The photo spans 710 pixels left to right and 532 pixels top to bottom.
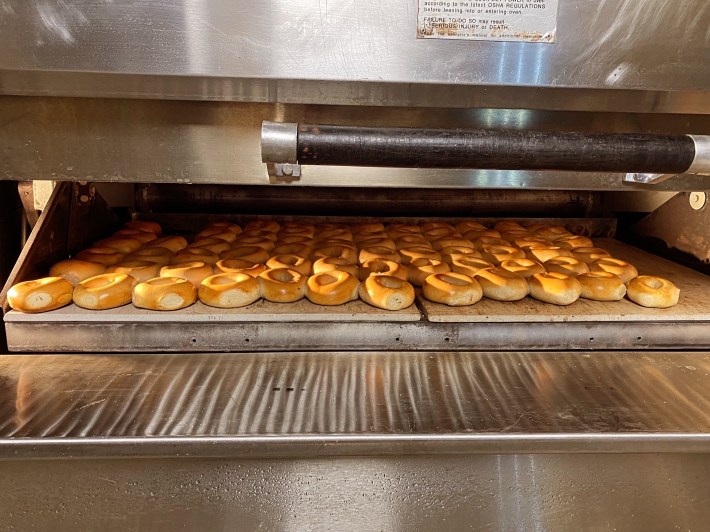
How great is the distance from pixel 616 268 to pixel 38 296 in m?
1.88

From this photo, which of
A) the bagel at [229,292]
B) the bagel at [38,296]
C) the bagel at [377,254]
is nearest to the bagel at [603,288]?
the bagel at [377,254]

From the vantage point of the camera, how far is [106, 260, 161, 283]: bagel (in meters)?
1.59

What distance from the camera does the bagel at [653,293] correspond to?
4.92ft

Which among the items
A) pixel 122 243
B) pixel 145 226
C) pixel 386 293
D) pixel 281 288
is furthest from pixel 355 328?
pixel 145 226

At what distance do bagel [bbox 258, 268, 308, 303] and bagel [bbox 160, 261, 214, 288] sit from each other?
0.21m

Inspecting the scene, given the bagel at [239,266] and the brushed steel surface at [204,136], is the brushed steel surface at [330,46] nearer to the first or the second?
the brushed steel surface at [204,136]

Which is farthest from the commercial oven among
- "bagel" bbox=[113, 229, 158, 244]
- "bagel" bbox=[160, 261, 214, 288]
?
"bagel" bbox=[113, 229, 158, 244]

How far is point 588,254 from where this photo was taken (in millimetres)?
1903

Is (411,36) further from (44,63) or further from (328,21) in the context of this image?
(44,63)

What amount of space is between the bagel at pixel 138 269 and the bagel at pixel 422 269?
89 centimetres

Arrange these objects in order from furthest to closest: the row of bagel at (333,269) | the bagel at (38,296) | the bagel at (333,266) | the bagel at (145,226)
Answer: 1. the bagel at (145,226)
2. the bagel at (333,266)
3. the row of bagel at (333,269)
4. the bagel at (38,296)

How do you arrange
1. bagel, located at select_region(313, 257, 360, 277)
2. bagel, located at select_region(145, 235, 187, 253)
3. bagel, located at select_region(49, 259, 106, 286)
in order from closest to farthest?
bagel, located at select_region(49, 259, 106, 286) → bagel, located at select_region(313, 257, 360, 277) → bagel, located at select_region(145, 235, 187, 253)

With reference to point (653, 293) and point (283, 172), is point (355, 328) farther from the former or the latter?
point (653, 293)

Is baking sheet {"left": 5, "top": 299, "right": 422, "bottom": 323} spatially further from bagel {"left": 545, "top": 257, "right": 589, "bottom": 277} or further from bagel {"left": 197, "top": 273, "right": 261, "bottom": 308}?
bagel {"left": 545, "top": 257, "right": 589, "bottom": 277}
